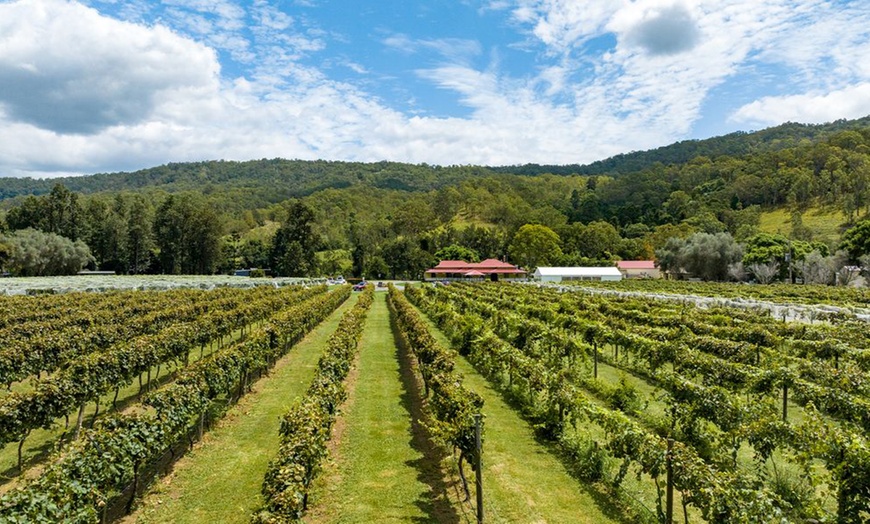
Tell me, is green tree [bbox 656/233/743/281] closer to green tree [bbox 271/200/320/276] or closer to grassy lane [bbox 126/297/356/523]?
green tree [bbox 271/200/320/276]

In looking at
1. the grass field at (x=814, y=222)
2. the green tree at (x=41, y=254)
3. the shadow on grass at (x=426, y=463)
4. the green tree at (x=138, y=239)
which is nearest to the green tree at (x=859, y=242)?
the grass field at (x=814, y=222)

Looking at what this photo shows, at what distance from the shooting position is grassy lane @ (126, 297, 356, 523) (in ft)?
30.7

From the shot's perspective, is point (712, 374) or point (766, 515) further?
point (712, 374)

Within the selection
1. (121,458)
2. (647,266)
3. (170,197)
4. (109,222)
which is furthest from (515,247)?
(121,458)

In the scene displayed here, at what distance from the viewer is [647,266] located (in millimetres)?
109062

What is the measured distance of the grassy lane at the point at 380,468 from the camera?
9383 mm

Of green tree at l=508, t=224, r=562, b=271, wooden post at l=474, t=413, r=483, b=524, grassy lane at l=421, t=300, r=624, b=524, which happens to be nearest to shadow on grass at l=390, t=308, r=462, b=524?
wooden post at l=474, t=413, r=483, b=524

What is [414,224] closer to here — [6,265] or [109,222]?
[109,222]

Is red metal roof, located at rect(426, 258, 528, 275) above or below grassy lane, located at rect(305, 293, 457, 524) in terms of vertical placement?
above

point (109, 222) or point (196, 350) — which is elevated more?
point (109, 222)

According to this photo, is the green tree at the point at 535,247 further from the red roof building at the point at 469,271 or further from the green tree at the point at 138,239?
the green tree at the point at 138,239

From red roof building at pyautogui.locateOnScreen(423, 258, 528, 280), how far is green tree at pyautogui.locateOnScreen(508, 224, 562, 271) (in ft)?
31.7

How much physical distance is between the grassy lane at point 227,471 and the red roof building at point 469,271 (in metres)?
77.0

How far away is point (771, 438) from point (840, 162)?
554 feet
